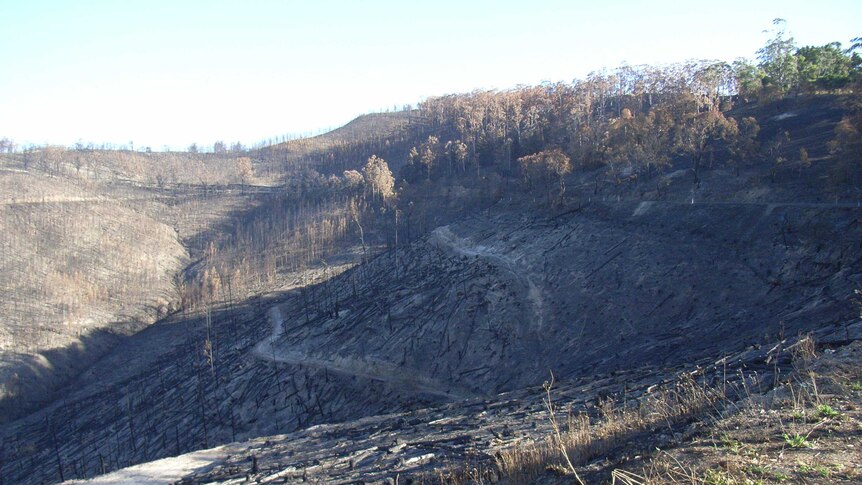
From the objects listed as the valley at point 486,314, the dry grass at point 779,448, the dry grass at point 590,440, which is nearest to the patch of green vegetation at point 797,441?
the dry grass at point 779,448

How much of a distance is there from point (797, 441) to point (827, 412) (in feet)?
3.78

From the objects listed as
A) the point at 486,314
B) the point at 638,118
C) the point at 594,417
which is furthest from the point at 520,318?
the point at 638,118

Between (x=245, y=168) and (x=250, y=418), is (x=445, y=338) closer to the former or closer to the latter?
(x=250, y=418)

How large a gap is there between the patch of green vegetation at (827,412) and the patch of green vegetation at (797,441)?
85 centimetres

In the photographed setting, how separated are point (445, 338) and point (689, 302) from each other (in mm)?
14362

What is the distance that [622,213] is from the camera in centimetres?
4047

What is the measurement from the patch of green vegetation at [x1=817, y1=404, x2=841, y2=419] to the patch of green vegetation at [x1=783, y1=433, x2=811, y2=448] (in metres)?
0.85

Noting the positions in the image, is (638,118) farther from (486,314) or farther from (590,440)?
(590,440)

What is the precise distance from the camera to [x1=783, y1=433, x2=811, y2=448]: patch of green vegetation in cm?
618

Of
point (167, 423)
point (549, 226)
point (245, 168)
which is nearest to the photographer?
point (167, 423)

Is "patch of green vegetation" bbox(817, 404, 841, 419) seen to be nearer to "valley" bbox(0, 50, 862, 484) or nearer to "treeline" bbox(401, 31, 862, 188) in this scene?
"valley" bbox(0, 50, 862, 484)

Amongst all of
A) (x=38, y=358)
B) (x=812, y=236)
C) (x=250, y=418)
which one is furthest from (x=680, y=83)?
(x=38, y=358)

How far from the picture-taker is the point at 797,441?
6.24m

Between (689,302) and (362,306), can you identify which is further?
(362,306)
